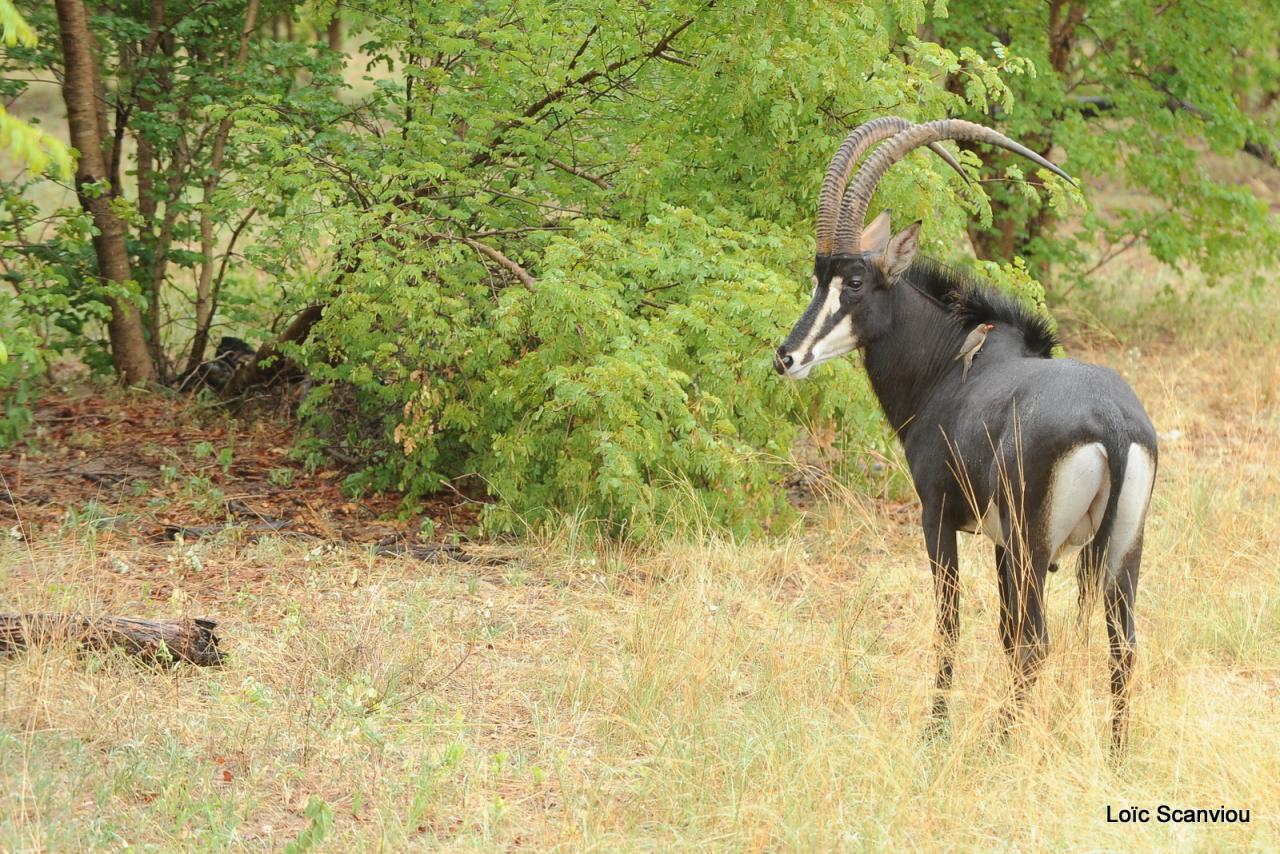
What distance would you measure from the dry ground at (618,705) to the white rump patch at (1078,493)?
47 cm

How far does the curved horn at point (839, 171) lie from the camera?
5.25 meters

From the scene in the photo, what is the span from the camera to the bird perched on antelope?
5.17 meters

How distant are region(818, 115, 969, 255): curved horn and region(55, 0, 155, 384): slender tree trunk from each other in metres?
4.88

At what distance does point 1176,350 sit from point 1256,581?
21.3 feet

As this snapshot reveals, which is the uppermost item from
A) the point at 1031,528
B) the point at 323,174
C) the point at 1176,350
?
the point at 323,174

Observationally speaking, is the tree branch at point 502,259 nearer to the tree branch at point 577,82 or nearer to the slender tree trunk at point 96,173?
the tree branch at point 577,82

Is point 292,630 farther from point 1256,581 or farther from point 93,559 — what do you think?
point 1256,581

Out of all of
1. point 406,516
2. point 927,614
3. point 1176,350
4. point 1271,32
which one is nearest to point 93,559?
point 406,516

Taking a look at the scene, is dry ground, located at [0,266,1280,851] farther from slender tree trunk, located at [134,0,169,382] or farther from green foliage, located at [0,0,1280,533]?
slender tree trunk, located at [134,0,169,382]

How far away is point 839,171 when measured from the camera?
17.4 ft

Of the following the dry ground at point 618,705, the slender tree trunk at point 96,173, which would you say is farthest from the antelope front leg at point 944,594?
the slender tree trunk at point 96,173

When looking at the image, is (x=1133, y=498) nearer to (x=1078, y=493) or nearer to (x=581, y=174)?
(x=1078, y=493)

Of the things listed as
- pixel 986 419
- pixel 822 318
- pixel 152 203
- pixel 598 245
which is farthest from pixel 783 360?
pixel 152 203

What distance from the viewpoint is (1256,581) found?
6652 mm
